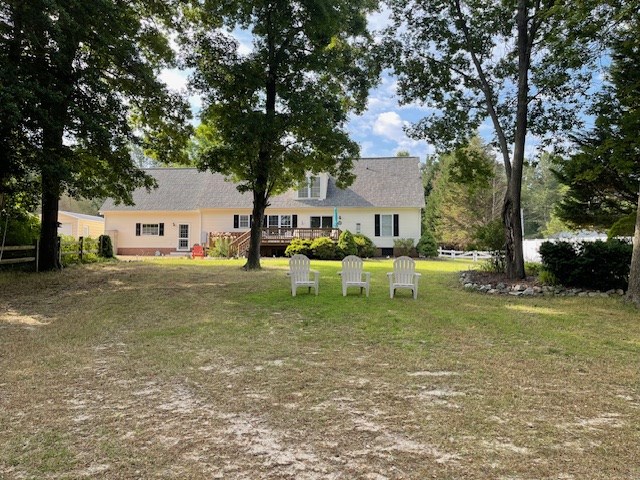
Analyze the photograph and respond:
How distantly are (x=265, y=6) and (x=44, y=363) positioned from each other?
13908mm

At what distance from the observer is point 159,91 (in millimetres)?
14188

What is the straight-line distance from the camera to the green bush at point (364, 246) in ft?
86.0

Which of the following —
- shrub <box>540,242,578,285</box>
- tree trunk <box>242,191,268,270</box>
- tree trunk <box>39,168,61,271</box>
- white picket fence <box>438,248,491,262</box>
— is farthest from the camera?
white picket fence <box>438,248,491,262</box>

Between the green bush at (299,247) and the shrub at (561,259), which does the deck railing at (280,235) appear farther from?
the shrub at (561,259)

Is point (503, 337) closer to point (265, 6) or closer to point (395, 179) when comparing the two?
point (265, 6)

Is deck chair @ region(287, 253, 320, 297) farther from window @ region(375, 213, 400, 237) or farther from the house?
the house

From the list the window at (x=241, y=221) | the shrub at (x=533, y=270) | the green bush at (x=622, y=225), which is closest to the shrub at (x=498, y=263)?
the shrub at (x=533, y=270)

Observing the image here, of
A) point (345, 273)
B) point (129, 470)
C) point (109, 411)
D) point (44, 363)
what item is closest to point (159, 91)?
point (345, 273)

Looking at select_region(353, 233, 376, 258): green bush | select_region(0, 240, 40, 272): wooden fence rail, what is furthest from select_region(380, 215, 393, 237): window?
select_region(0, 240, 40, 272): wooden fence rail

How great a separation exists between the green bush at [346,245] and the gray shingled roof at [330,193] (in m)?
5.27

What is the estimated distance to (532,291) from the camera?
11531 mm

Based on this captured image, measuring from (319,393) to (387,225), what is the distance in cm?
2589

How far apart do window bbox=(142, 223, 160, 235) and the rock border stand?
26.3 meters

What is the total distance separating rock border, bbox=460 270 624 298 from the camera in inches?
438
